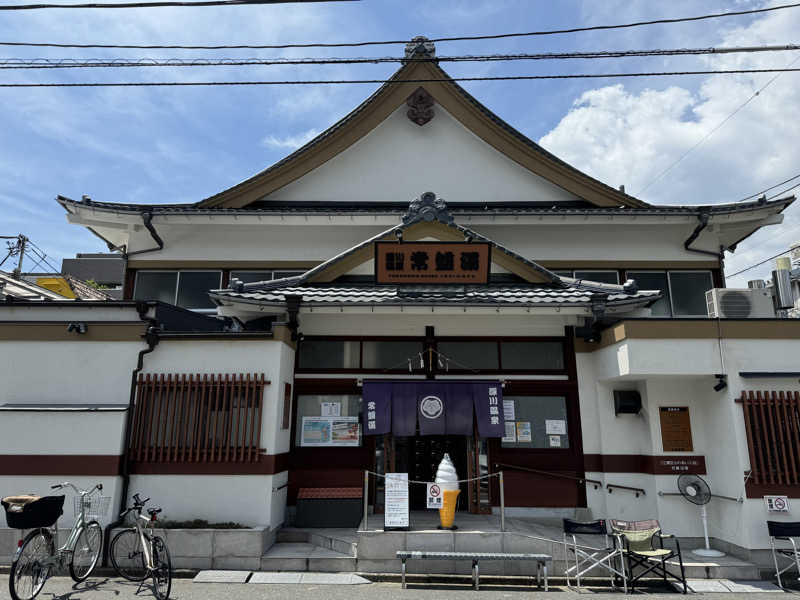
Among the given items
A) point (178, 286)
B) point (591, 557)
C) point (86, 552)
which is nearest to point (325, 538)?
point (86, 552)

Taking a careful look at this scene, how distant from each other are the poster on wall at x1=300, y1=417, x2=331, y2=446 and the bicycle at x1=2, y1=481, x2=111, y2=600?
3930 mm

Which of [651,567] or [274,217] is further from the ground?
[274,217]

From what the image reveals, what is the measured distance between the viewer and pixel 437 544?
8.41 m

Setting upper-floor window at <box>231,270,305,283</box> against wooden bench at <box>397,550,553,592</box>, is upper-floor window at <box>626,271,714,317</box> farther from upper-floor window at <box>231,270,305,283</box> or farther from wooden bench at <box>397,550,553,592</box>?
upper-floor window at <box>231,270,305,283</box>

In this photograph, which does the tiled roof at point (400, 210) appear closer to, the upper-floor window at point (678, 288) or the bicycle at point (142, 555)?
the upper-floor window at point (678, 288)

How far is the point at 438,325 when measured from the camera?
11.1m

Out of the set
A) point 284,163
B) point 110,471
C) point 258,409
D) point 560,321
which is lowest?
point 110,471

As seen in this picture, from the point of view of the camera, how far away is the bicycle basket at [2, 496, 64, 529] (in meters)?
6.63

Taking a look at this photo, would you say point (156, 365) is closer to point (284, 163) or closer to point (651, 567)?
point (284, 163)

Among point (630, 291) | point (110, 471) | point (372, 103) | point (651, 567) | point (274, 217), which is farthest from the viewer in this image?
point (372, 103)

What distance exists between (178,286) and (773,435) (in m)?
13.1

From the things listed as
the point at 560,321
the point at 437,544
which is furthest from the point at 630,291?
the point at 437,544

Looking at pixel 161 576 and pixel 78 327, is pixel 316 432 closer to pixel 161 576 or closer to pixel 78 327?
pixel 161 576

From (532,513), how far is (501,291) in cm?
462
